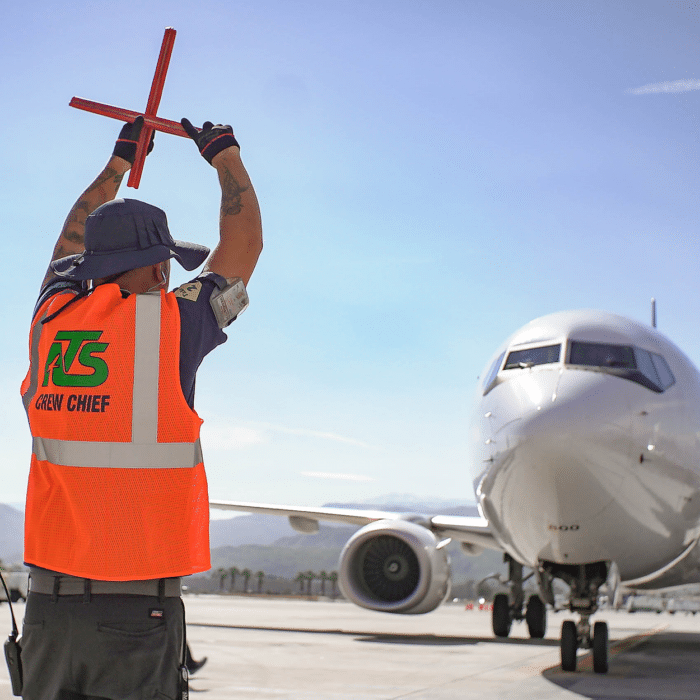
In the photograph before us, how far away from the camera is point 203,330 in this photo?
2104mm

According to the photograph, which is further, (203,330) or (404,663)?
(404,663)

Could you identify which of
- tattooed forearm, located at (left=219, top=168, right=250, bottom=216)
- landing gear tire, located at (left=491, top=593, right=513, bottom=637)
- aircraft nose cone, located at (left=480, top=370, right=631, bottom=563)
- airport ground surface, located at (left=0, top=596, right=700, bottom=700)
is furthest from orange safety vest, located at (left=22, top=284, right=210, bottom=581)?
landing gear tire, located at (left=491, top=593, right=513, bottom=637)

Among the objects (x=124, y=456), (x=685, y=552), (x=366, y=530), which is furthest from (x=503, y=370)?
(x=124, y=456)

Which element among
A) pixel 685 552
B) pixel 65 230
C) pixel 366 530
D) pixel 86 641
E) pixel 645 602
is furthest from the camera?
pixel 645 602

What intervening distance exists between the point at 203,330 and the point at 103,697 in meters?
0.90

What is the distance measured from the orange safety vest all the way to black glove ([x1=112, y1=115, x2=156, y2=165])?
0.95m

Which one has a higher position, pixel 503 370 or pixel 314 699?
pixel 503 370

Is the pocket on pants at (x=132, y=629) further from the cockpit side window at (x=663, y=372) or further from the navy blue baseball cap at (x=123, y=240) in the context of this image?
the cockpit side window at (x=663, y=372)

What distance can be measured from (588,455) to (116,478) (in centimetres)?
→ 511

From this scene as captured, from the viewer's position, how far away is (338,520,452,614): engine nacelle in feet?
36.7

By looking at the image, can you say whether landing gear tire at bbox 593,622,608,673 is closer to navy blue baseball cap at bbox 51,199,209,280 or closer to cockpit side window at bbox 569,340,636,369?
cockpit side window at bbox 569,340,636,369

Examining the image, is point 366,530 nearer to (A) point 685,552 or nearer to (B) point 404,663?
(B) point 404,663

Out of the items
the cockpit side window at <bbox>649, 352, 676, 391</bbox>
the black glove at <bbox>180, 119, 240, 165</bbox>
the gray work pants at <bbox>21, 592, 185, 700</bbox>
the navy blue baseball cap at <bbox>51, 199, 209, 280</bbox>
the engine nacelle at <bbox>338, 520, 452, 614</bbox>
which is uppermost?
the black glove at <bbox>180, 119, 240, 165</bbox>

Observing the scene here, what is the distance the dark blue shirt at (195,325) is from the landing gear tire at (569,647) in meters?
6.20
